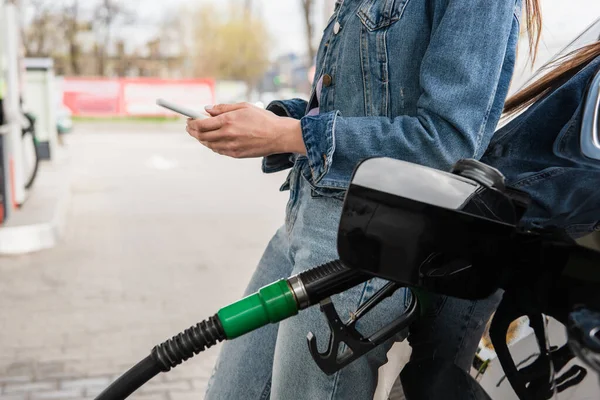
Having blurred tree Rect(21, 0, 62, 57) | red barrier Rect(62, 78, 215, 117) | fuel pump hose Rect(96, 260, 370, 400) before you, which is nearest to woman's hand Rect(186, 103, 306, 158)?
fuel pump hose Rect(96, 260, 370, 400)

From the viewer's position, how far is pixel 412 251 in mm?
891

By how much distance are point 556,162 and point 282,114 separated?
2.21 ft

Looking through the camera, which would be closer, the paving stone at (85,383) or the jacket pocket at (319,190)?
the jacket pocket at (319,190)

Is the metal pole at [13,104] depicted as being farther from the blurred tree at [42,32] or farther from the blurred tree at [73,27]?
the blurred tree at [73,27]

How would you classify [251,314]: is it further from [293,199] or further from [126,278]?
[126,278]

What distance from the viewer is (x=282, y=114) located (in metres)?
1.59

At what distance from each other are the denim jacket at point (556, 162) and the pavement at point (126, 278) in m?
2.67

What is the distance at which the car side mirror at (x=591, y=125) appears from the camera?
96cm

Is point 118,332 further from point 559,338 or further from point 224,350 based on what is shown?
point 559,338

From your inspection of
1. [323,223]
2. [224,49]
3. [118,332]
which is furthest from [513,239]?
[224,49]

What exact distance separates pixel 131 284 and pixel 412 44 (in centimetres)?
431

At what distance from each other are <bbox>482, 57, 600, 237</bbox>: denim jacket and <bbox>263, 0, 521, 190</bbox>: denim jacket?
0.23 ft

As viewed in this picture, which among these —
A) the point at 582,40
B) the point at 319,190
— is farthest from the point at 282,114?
the point at 582,40

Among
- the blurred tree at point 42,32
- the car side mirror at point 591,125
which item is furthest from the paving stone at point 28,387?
the blurred tree at point 42,32
